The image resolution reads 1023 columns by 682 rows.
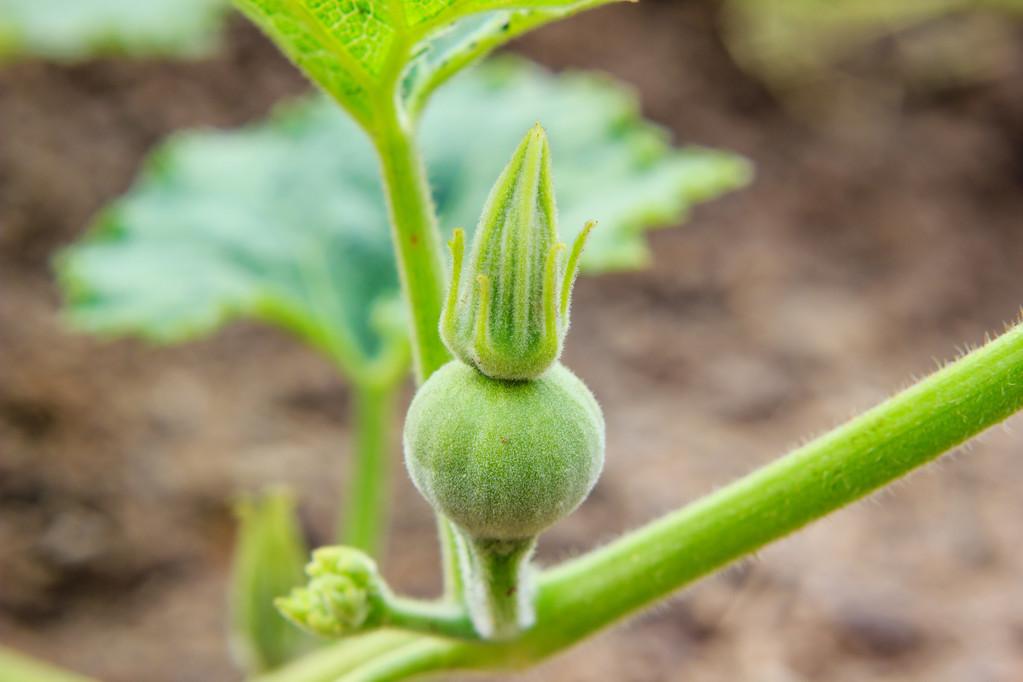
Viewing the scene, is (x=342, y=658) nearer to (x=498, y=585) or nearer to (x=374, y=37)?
(x=498, y=585)

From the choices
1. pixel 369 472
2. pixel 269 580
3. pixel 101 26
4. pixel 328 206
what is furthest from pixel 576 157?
pixel 101 26

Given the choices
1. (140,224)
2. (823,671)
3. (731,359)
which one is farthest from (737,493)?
(731,359)

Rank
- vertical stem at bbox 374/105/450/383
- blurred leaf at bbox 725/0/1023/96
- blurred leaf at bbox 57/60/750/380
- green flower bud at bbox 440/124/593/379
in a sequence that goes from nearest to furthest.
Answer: green flower bud at bbox 440/124/593/379
vertical stem at bbox 374/105/450/383
blurred leaf at bbox 57/60/750/380
blurred leaf at bbox 725/0/1023/96

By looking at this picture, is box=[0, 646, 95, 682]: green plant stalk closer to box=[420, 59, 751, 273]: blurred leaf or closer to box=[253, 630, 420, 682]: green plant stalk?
box=[253, 630, 420, 682]: green plant stalk

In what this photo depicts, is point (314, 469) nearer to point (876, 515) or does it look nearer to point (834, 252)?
point (876, 515)

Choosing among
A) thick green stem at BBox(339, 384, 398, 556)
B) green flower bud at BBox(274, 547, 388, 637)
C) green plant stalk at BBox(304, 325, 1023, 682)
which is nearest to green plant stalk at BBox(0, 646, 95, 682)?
thick green stem at BBox(339, 384, 398, 556)

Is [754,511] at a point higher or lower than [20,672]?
higher
